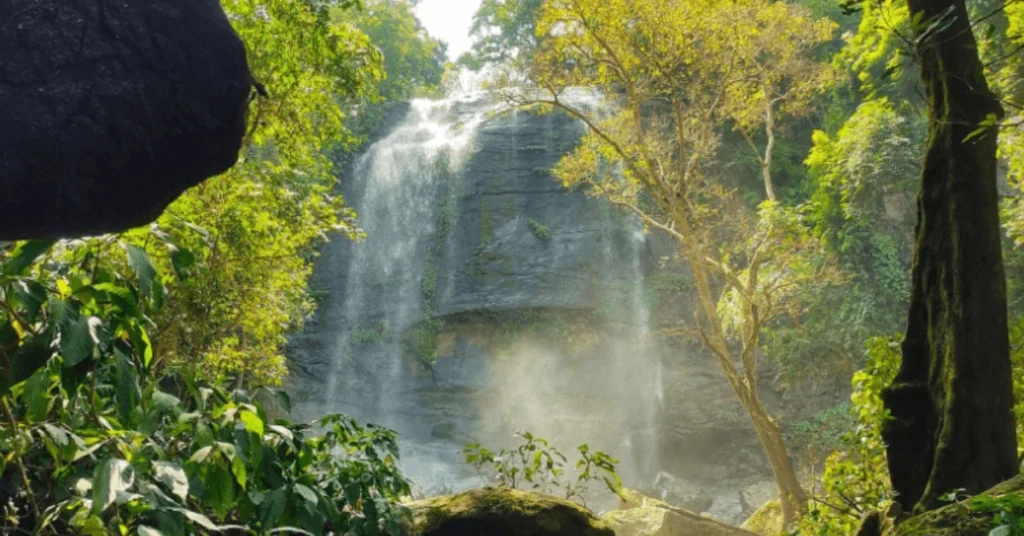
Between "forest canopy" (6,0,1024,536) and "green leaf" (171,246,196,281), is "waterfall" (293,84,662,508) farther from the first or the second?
"green leaf" (171,246,196,281)

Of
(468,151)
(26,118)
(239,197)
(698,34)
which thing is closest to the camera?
(26,118)

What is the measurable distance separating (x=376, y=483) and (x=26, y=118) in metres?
2.05

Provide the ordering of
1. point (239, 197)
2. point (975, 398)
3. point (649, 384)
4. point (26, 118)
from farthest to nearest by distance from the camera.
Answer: point (649, 384), point (239, 197), point (975, 398), point (26, 118)

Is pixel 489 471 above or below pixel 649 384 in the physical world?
below

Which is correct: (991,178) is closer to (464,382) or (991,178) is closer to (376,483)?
(376,483)

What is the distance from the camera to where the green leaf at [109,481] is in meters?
1.71

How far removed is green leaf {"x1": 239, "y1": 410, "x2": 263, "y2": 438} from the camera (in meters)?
2.14

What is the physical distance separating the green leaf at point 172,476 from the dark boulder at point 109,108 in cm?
111

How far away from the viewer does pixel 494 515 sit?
5.66m

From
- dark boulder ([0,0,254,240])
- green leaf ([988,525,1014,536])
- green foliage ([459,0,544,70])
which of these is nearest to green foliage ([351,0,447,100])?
green foliage ([459,0,544,70])

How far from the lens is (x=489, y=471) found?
18828mm

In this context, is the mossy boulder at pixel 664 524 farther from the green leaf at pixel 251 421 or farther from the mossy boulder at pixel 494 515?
the green leaf at pixel 251 421

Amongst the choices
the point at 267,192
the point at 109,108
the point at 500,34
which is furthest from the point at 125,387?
the point at 500,34

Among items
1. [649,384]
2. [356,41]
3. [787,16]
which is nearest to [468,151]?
[649,384]
